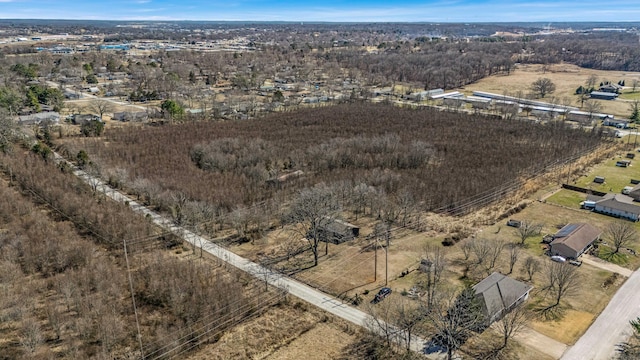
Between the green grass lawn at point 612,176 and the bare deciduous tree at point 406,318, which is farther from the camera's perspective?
the green grass lawn at point 612,176

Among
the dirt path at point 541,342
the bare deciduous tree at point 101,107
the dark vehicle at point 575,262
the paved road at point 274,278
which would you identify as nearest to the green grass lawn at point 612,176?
the dark vehicle at point 575,262

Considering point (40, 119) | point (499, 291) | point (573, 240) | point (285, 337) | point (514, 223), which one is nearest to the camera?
point (285, 337)

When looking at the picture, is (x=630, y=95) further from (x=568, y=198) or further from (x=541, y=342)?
(x=541, y=342)

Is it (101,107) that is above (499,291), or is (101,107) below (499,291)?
above

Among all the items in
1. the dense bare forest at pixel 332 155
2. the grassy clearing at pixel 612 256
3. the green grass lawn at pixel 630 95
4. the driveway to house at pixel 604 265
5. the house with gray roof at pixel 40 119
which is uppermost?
the house with gray roof at pixel 40 119

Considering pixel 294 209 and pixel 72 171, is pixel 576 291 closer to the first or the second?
pixel 294 209

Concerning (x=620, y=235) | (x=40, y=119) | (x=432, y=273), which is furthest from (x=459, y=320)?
(x=40, y=119)

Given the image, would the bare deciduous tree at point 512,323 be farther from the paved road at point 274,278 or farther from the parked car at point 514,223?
the parked car at point 514,223
